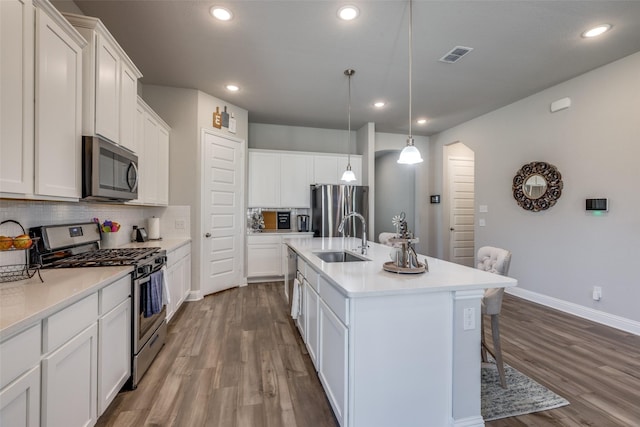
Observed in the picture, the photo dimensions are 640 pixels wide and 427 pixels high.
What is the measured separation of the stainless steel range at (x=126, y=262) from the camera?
1.87 metres

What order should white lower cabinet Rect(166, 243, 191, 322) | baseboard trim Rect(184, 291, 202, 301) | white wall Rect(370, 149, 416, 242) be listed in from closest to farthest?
white lower cabinet Rect(166, 243, 191, 322), baseboard trim Rect(184, 291, 202, 301), white wall Rect(370, 149, 416, 242)

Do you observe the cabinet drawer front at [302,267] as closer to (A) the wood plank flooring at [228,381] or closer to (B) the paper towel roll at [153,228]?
(A) the wood plank flooring at [228,381]

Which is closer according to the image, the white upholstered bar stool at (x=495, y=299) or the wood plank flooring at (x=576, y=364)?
the wood plank flooring at (x=576, y=364)

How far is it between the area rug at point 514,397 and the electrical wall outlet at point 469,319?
2.21ft

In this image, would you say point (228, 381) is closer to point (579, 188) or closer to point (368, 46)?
point (368, 46)

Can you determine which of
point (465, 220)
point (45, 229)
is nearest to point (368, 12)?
point (45, 229)

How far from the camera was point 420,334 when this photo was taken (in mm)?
1525

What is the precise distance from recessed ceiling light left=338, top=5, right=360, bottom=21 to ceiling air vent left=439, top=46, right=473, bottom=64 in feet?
3.86

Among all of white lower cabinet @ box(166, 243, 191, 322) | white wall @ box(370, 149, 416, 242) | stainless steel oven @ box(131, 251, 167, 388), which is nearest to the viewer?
stainless steel oven @ box(131, 251, 167, 388)

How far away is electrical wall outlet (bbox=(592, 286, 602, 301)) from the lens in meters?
3.22

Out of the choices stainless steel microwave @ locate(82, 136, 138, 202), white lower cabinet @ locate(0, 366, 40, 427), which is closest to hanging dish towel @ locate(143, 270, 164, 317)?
stainless steel microwave @ locate(82, 136, 138, 202)

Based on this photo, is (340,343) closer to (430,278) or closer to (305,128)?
(430,278)

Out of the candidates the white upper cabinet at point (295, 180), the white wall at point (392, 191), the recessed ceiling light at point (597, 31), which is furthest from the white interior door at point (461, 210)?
the recessed ceiling light at point (597, 31)

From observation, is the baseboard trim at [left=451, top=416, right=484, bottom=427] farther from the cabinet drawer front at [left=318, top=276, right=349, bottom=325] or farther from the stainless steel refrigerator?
the stainless steel refrigerator
